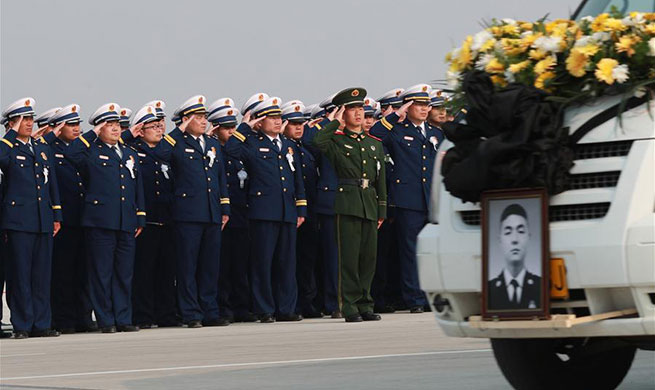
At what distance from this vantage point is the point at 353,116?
561 inches

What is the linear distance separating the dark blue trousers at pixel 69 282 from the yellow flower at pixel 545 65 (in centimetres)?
862

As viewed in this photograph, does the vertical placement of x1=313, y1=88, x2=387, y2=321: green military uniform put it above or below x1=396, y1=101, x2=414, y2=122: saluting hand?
below

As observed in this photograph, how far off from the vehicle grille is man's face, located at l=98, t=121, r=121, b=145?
8417 mm

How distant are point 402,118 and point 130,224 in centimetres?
329

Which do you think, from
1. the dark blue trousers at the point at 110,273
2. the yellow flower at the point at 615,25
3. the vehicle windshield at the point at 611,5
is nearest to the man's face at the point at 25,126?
the dark blue trousers at the point at 110,273

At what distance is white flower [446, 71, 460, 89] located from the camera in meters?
7.04

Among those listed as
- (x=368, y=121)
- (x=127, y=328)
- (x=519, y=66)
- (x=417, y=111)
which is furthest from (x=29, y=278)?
(x=519, y=66)

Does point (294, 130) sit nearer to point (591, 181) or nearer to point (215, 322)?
point (215, 322)

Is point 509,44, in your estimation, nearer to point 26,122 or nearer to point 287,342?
point 287,342

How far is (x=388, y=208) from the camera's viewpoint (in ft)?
54.0

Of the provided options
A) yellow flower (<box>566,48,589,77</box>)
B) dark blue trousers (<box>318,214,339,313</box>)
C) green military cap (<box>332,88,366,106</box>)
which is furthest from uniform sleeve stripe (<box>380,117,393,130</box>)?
yellow flower (<box>566,48,589,77</box>)

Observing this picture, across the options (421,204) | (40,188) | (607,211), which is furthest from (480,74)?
(421,204)

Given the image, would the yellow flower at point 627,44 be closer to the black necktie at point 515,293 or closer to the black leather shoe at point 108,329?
the black necktie at point 515,293

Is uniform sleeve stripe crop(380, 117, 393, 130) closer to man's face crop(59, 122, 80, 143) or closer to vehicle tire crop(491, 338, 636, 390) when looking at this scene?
man's face crop(59, 122, 80, 143)
